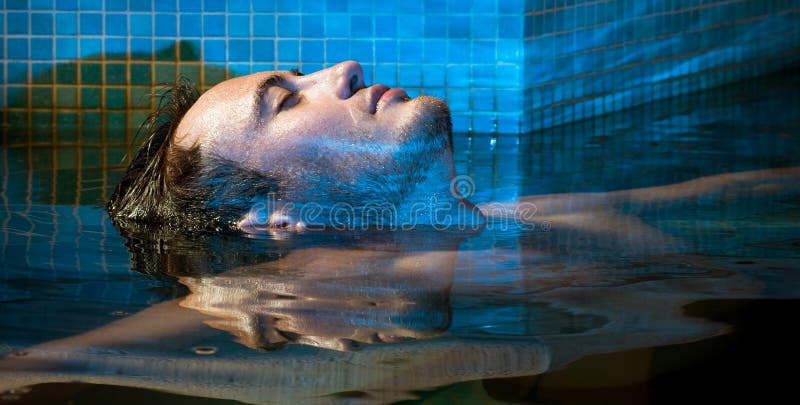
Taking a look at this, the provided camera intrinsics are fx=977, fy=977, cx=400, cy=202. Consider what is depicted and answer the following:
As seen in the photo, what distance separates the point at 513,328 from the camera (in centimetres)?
165

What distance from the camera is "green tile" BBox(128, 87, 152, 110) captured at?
5289 millimetres

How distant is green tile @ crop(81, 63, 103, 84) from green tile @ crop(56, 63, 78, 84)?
0.04 metres

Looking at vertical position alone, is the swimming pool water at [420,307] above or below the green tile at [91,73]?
below

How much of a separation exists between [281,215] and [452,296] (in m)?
0.92

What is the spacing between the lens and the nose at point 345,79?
2666 mm

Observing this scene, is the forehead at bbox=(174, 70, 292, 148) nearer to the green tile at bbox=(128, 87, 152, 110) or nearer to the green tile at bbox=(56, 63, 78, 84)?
the green tile at bbox=(128, 87, 152, 110)

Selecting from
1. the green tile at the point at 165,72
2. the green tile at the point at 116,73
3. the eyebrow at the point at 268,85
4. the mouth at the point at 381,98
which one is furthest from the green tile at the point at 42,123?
the mouth at the point at 381,98

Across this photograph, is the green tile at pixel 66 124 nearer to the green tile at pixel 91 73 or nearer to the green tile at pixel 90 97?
the green tile at pixel 90 97

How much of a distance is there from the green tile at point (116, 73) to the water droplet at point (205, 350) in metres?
4.01

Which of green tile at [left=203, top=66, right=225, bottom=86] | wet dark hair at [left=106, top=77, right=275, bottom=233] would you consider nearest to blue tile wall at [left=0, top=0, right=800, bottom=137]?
green tile at [left=203, top=66, right=225, bottom=86]

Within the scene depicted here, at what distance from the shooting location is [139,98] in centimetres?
529

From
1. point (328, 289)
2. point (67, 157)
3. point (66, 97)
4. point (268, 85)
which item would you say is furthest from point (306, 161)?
point (66, 97)

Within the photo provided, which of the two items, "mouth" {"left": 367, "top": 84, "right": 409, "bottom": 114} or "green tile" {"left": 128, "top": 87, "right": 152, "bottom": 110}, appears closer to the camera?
"mouth" {"left": 367, "top": 84, "right": 409, "bottom": 114}

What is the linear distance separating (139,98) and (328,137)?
9.75ft
